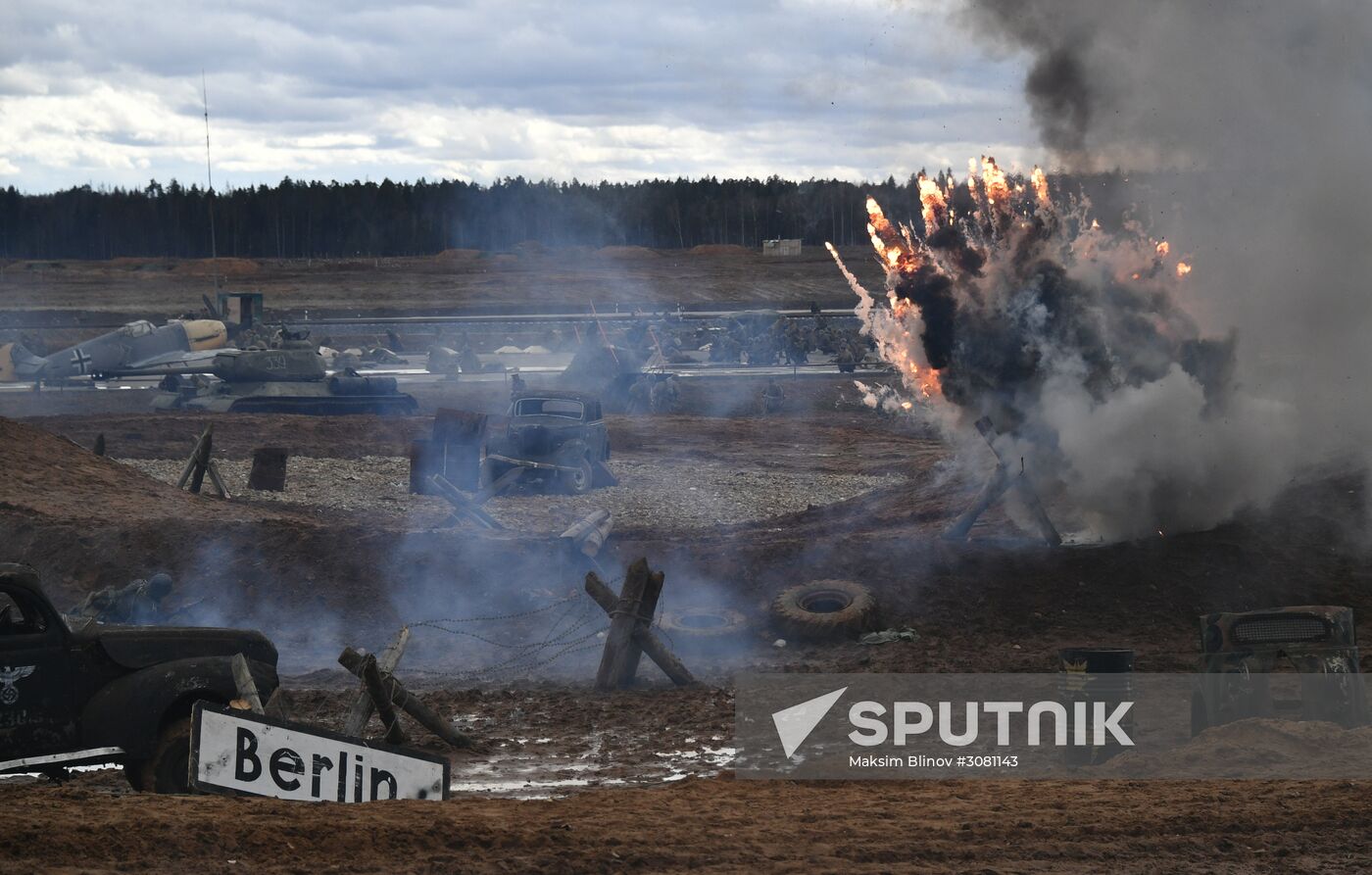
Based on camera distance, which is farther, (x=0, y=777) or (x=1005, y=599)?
(x=1005, y=599)

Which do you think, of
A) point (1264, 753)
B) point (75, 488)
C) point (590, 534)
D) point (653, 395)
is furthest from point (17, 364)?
point (1264, 753)

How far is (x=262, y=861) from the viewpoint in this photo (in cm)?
781

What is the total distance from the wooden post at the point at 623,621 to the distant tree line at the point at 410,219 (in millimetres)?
81932

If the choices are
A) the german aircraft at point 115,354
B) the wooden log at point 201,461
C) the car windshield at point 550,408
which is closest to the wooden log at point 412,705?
the wooden log at point 201,461

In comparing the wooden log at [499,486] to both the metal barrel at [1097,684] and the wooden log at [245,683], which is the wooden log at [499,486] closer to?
the wooden log at [245,683]

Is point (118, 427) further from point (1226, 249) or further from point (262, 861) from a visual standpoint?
point (262, 861)

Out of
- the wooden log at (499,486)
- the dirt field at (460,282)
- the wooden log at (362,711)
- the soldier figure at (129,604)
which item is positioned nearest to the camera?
the wooden log at (362,711)

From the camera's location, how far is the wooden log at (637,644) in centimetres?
1402

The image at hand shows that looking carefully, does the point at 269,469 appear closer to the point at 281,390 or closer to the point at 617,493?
the point at 617,493

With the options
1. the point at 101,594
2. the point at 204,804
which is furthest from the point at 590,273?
the point at 204,804

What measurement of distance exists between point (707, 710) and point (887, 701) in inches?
73.7

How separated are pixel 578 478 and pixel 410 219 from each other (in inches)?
3241

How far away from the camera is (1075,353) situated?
61.8 ft

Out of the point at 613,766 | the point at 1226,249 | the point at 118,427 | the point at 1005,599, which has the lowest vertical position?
the point at 613,766
